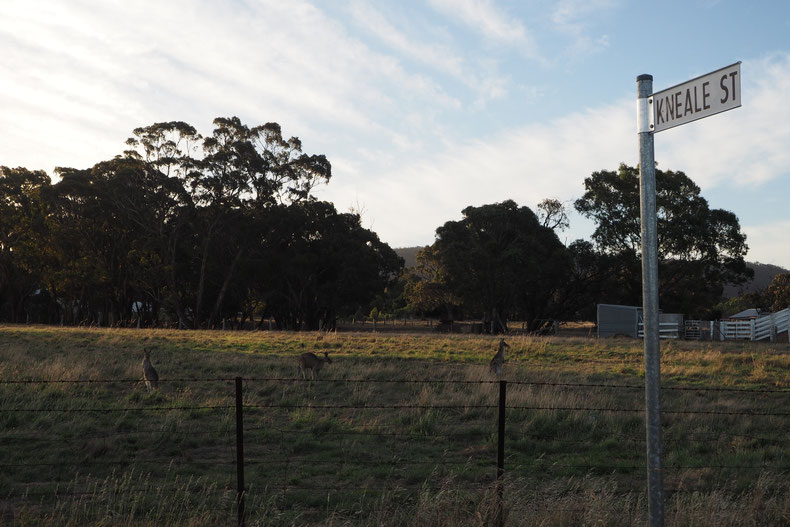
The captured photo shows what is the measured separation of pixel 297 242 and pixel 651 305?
4648 cm

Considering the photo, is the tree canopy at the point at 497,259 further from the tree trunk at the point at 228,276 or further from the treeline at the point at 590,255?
the tree trunk at the point at 228,276

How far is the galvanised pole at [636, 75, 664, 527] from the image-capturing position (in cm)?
405

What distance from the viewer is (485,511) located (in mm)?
5859

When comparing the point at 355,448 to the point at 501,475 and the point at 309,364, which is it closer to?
the point at 501,475

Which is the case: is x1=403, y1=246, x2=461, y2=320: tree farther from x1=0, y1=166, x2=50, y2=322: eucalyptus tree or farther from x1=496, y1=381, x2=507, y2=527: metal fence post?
x1=496, y1=381, x2=507, y2=527: metal fence post

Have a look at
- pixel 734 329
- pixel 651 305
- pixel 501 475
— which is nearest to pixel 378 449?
pixel 501 475

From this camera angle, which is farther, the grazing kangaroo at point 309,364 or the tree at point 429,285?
the tree at point 429,285

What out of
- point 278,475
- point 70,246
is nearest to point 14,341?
point 278,475

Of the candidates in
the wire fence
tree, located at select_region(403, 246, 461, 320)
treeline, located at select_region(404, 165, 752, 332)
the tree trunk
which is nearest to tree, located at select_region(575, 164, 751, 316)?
treeline, located at select_region(404, 165, 752, 332)

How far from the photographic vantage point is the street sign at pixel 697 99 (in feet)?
12.5

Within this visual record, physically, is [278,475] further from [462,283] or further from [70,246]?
[70,246]

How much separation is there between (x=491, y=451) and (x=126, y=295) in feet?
171

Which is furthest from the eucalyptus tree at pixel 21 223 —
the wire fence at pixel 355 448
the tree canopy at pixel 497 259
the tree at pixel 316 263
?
the wire fence at pixel 355 448

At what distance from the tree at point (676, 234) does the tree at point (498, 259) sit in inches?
168
